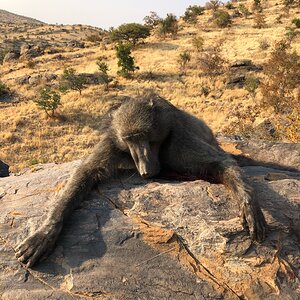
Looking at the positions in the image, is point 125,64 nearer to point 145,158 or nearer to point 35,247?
point 145,158

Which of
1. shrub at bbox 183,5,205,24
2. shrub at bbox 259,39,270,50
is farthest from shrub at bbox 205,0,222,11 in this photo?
shrub at bbox 259,39,270,50

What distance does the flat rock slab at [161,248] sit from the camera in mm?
3238

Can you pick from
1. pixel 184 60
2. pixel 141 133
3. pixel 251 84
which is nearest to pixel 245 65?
pixel 184 60

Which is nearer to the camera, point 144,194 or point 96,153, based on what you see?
point 144,194

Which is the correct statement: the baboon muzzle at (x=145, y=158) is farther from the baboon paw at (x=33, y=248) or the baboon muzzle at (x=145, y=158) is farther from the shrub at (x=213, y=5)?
the shrub at (x=213, y=5)

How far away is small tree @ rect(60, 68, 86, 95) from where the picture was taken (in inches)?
993

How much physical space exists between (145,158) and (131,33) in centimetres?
3460

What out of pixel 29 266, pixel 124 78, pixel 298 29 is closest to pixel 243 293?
pixel 29 266

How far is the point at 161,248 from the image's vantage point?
355cm

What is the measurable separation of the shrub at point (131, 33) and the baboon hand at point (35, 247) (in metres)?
35.0

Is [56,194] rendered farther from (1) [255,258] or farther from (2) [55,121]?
(2) [55,121]

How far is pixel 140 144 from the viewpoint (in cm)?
439

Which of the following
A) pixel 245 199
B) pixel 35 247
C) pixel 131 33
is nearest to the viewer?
pixel 35 247

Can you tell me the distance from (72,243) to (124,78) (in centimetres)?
2474
